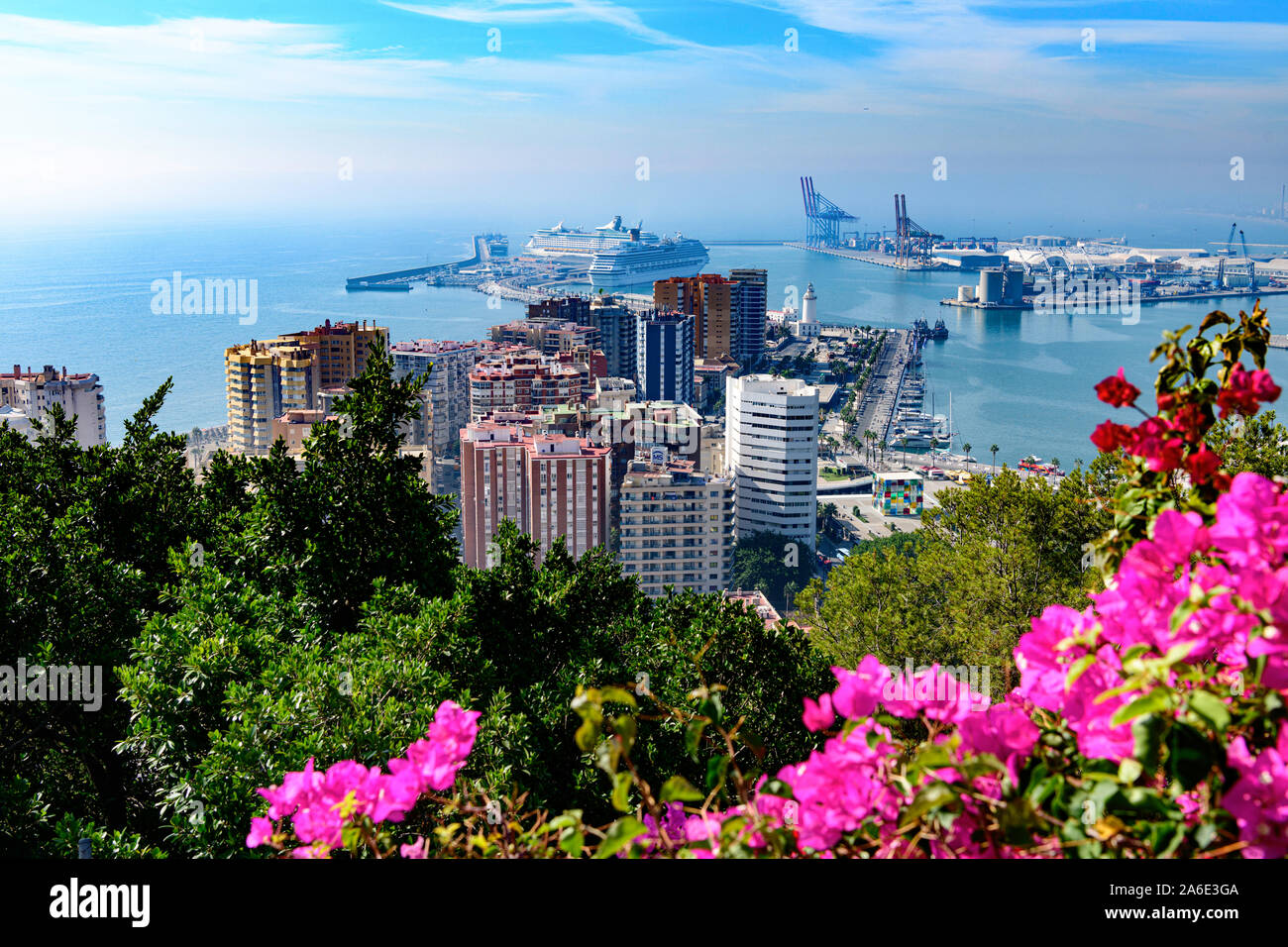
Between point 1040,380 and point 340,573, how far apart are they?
841 inches

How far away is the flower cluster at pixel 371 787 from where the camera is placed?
598 mm

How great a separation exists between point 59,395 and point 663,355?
12.8 meters

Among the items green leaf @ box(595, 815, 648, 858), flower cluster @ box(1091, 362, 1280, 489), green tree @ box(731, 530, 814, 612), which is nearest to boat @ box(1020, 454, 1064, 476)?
green tree @ box(731, 530, 814, 612)

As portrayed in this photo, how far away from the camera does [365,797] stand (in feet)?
2.03

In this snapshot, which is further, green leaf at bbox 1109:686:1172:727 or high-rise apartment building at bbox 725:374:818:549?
high-rise apartment building at bbox 725:374:818:549

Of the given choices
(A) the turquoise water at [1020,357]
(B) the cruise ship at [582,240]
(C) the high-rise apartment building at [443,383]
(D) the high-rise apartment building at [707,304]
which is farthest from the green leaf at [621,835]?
(B) the cruise ship at [582,240]

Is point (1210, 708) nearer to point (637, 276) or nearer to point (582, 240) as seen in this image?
point (637, 276)

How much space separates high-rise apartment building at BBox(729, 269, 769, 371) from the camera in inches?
1115

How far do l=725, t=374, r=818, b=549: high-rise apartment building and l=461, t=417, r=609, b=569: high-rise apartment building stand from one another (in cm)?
357

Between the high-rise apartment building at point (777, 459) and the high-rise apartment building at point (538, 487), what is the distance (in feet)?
11.7

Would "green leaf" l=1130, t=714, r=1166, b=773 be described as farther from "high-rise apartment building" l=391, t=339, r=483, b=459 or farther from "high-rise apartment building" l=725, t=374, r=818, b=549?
"high-rise apartment building" l=391, t=339, r=483, b=459

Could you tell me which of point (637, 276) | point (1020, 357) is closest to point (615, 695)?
point (1020, 357)
